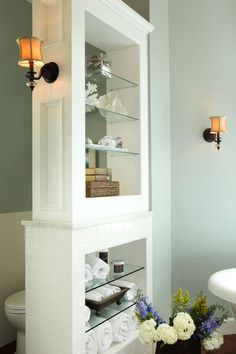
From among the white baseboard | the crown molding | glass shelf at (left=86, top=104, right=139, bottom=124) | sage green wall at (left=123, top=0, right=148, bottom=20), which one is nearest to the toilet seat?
glass shelf at (left=86, top=104, right=139, bottom=124)

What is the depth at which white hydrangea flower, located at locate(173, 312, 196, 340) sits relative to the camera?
1880mm

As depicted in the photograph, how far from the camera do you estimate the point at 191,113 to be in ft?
10.7

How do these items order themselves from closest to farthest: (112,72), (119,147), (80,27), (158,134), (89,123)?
(80,27)
(89,123)
(119,147)
(112,72)
(158,134)

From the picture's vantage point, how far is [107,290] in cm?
246

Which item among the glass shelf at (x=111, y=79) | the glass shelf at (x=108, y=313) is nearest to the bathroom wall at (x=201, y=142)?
the glass shelf at (x=111, y=79)

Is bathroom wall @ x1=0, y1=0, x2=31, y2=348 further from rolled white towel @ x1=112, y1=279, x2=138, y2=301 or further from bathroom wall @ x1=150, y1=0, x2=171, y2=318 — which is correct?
bathroom wall @ x1=150, y1=0, x2=171, y2=318

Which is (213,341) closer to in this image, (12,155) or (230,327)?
(230,327)

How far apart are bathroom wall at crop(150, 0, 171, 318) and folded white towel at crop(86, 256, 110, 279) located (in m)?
0.73

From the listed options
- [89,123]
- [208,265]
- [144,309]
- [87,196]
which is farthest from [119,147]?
[208,265]

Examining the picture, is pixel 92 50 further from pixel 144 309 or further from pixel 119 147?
pixel 144 309

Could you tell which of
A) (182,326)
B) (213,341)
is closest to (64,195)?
(182,326)

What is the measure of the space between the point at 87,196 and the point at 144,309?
0.78m

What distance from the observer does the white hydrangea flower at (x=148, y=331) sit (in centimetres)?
189

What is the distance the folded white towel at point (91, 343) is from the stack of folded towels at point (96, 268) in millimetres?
340
